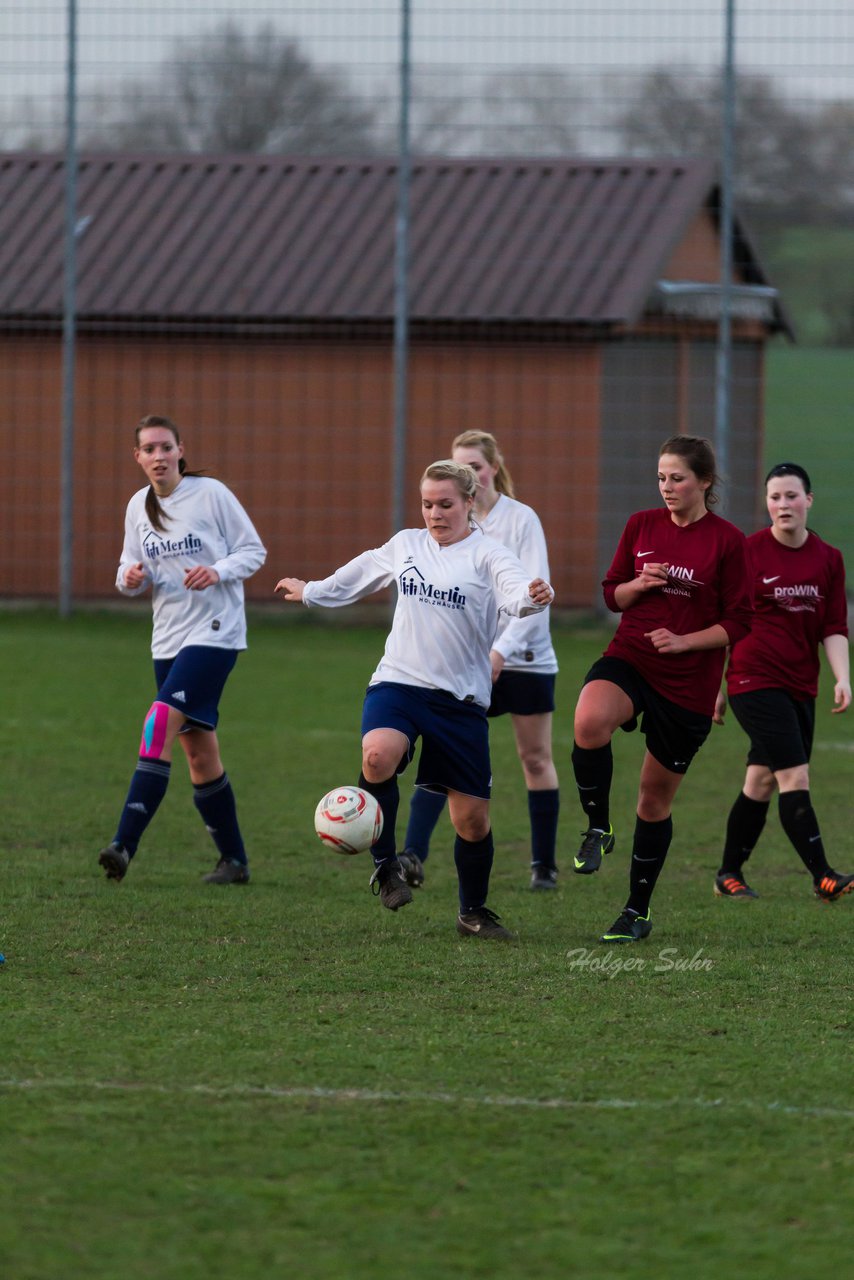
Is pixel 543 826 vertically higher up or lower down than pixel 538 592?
lower down

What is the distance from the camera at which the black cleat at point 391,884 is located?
6.11 metres

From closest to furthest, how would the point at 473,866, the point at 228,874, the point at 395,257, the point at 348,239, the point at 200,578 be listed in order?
the point at 473,866 → the point at 200,578 → the point at 228,874 → the point at 395,257 → the point at 348,239

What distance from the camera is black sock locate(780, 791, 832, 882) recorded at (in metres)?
7.27

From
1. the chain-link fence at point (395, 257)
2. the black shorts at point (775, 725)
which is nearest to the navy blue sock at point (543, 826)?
the black shorts at point (775, 725)

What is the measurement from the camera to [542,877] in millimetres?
7539

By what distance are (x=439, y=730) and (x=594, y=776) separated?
589 mm

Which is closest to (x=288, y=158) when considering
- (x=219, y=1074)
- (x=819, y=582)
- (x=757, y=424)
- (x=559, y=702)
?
(x=757, y=424)

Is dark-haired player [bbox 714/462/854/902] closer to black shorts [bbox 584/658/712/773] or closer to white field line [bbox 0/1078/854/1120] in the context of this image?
black shorts [bbox 584/658/712/773]

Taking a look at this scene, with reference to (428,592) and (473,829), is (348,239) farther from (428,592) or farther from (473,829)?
(473,829)

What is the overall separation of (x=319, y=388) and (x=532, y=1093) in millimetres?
13850

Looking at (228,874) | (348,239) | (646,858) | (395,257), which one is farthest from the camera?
(348,239)

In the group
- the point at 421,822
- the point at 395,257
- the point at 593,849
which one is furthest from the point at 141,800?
the point at 395,257

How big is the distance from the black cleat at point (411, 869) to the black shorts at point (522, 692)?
0.78 meters

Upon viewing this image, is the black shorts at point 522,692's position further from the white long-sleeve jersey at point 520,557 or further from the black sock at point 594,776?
the black sock at point 594,776
